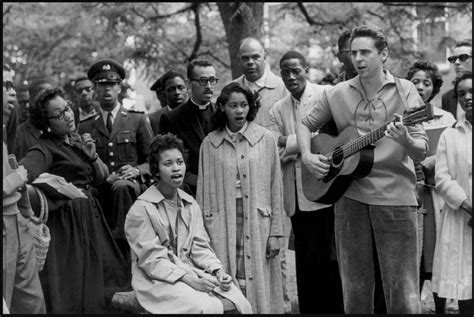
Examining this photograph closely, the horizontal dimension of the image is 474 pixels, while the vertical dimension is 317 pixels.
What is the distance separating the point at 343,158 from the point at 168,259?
4.64 feet

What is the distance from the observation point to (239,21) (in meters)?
12.1

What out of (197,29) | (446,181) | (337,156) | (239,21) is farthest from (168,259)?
(197,29)

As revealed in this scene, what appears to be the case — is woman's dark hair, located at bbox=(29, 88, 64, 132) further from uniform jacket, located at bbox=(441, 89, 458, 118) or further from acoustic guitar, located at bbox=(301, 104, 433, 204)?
uniform jacket, located at bbox=(441, 89, 458, 118)

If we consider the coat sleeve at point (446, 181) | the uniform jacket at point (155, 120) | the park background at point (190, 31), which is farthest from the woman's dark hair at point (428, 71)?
the park background at point (190, 31)

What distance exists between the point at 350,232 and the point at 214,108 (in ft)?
6.96

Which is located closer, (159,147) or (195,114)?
(159,147)

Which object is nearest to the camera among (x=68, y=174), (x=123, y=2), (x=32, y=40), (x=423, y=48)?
(x=68, y=174)

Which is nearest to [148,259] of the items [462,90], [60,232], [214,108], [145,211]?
[145,211]

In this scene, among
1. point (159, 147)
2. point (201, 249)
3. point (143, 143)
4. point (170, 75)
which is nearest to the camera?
point (201, 249)

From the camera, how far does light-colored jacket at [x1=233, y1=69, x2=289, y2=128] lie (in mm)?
7910

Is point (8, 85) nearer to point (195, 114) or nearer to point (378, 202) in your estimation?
point (195, 114)

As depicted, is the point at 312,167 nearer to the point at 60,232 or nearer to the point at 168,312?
the point at 168,312

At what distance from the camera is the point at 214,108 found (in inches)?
303

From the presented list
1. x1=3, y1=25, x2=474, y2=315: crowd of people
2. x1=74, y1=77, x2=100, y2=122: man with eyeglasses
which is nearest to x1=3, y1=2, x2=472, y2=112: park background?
x1=74, y1=77, x2=100, y2=122: man with eyeglasses
